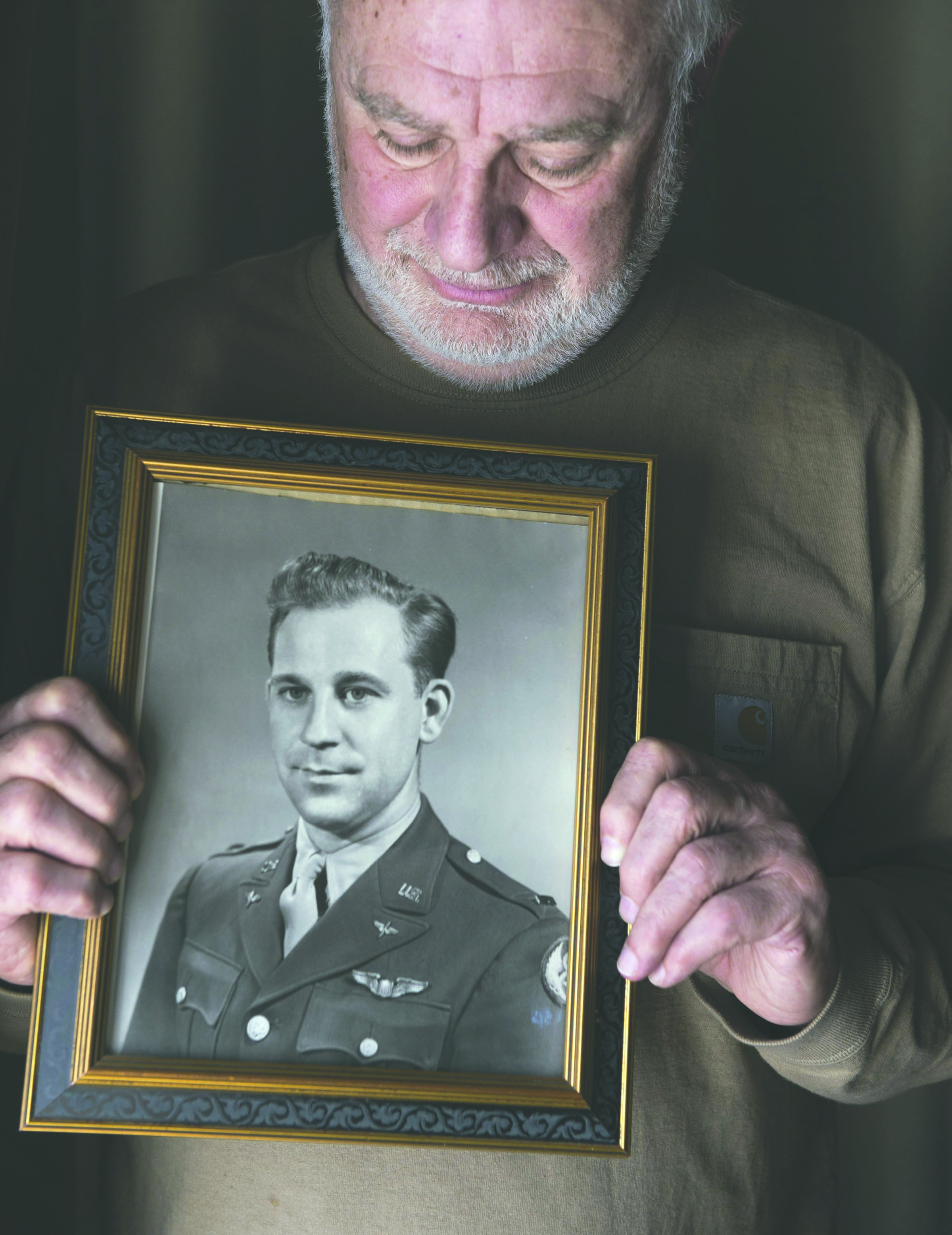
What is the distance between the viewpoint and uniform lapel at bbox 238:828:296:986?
91cm

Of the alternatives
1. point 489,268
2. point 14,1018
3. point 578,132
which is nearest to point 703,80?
point 578,132

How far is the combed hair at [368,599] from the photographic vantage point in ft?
3.10

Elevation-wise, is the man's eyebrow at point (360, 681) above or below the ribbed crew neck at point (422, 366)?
below

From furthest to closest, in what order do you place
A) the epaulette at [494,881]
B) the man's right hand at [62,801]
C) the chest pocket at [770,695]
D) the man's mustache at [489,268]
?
1. the chest pocket at [770,695]
2. the man's mustache at [489,268]
3. the epaulette at [494,881]
4. the man's right hand at [62,801]

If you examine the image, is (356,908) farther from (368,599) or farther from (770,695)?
(770,695)

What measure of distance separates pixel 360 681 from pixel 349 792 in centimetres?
9

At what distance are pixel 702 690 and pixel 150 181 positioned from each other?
1065 millimetres

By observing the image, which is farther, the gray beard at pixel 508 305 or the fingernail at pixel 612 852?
the gray beard at pixel 508 305

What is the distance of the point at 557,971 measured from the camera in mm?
943

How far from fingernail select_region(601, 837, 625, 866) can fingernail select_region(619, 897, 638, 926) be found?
3 cm

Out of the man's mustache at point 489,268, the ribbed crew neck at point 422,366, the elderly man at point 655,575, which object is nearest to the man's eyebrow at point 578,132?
the elderly man at point 655,575

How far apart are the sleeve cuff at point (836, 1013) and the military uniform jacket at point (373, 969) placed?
0.22m

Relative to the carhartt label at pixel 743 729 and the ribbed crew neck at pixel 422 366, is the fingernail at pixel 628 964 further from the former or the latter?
the ribbed crew neck at pixel 422 366

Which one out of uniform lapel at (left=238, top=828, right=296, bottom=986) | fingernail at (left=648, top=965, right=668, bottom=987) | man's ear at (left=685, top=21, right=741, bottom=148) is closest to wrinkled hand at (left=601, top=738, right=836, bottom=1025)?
fingernail at (left=648, top=965, right=668, bottom=987)
